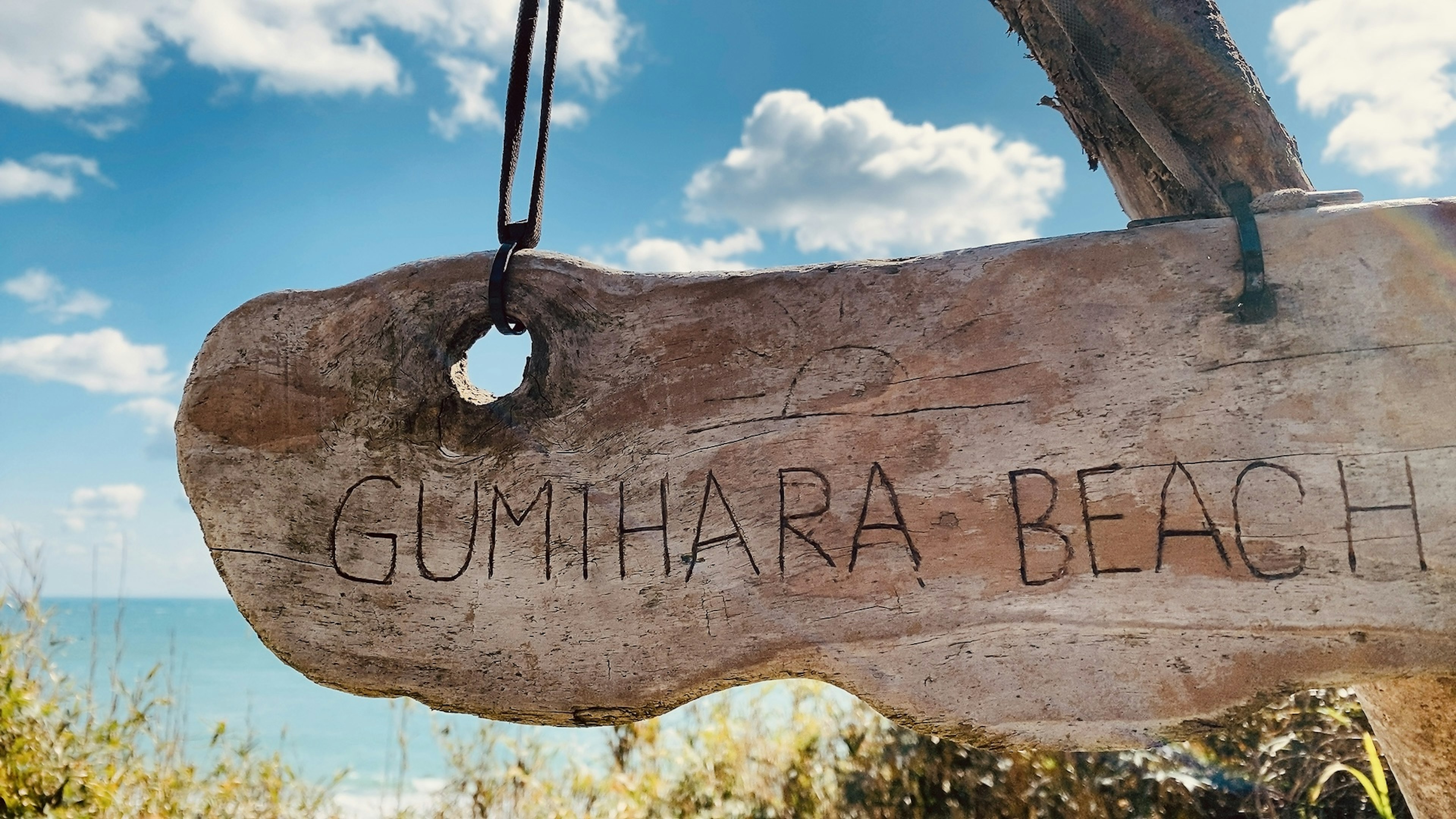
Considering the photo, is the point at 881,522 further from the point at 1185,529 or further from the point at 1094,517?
the point at 1185,529

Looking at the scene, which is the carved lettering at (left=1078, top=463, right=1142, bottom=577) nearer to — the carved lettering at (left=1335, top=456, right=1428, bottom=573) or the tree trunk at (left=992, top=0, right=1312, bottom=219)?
the carved lettering at (left=1335, top=456, right=1428, bottom=573)

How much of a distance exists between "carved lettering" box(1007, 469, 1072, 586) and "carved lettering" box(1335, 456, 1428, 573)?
32cm

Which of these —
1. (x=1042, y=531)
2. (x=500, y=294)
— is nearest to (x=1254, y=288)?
(x=1042, y=531)

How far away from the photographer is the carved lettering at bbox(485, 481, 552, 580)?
1.15m

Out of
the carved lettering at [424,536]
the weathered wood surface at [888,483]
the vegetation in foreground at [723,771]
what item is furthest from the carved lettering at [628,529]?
the vegetation in foreground at [723,771]

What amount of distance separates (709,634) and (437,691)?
0.38 meters

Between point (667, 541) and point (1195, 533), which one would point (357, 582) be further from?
point (1195, 533)

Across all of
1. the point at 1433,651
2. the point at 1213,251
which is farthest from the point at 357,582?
the point at 1433,651

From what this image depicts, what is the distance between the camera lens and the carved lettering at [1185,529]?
1.05 m

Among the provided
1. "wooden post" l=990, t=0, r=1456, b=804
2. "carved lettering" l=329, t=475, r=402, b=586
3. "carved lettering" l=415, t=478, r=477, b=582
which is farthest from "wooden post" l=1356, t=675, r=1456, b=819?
"carved lettering" l=329, t=475, r=402, b=586

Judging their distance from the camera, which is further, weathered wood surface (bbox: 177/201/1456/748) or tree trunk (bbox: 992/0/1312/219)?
tree trunk (bbox: 992/0/1312/219)

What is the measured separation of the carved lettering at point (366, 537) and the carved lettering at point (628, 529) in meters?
0.27

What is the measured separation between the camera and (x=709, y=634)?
1.10m

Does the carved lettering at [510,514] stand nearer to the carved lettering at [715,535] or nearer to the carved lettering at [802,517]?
the carved lettering at [715,535]
